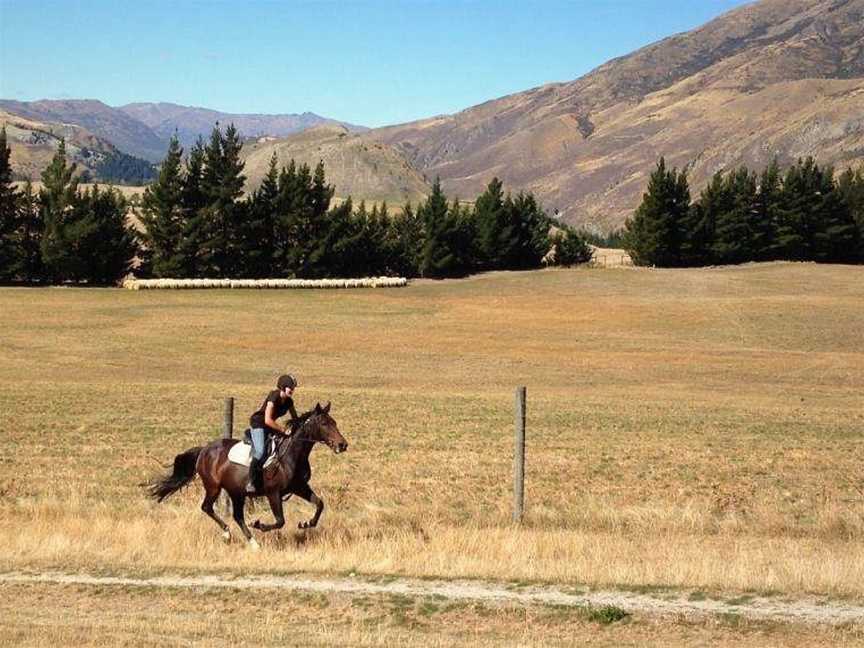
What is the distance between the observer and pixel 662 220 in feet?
348

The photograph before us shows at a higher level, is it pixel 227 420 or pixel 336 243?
pixel 336 243

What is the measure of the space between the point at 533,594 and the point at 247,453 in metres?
4.98

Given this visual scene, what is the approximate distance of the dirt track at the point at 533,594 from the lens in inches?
405

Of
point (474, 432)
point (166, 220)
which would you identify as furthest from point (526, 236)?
point (474, 432)

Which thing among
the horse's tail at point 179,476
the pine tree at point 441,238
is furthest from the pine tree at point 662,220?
the horse's tail at point 179,476

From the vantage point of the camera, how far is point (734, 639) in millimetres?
9602

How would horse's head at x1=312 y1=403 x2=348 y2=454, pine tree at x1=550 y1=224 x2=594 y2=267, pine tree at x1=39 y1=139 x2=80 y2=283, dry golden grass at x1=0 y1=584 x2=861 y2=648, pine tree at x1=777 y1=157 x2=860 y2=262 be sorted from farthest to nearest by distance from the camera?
pine tree at x1=550 y1=224 x2=594 y2=267, pine tree at x1=777 y1=157 x2=860 y2=262, pine tree at x1=39 y1=139 x2=80 y2=283, horse's head at x1=312 y1=403 x2=348 y2=454, dry golden grass at x1=0 y1=584 x2=861 y2=648

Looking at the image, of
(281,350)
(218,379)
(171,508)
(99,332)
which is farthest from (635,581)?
(99,332)

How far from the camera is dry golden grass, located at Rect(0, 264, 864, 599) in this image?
12.9 metres

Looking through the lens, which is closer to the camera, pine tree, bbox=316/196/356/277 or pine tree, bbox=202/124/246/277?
pine tree, bbox=202/124/246/277

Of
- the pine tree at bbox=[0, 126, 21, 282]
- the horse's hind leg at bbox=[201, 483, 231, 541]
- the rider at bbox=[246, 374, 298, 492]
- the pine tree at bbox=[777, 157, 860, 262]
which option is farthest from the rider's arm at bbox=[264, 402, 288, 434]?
the pine tree at bbox=[777, 157, 860, 262]

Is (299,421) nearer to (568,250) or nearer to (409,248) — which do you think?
(409,248)

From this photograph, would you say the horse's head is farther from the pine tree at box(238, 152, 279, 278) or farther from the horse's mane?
the pine tree at box(238, 152, 279, 278)

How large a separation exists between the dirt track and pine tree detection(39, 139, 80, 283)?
7879cm
